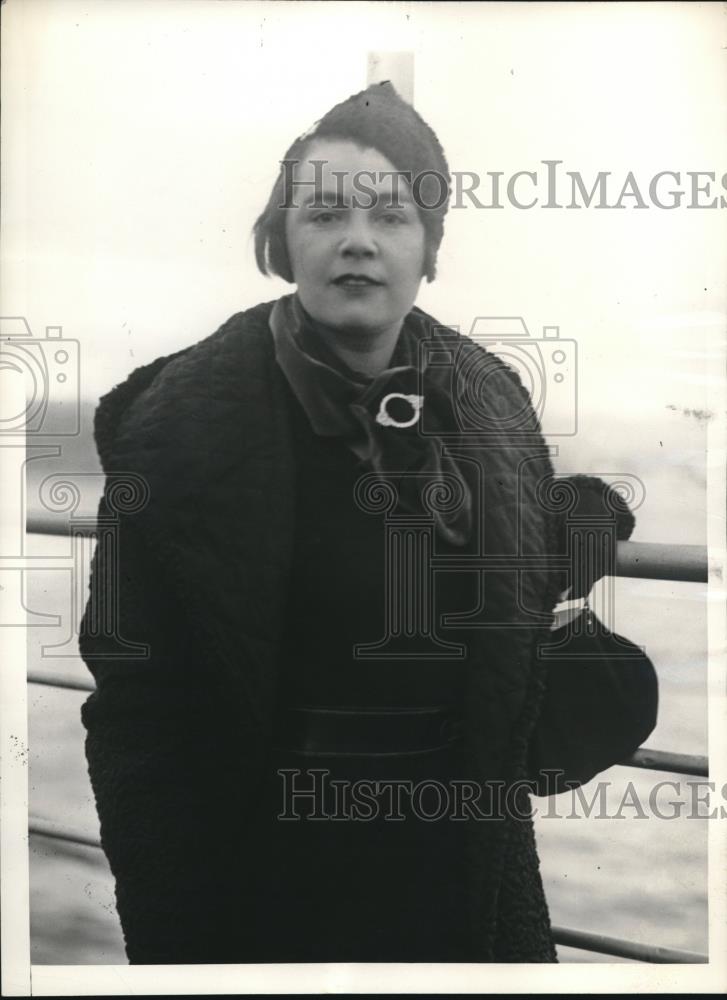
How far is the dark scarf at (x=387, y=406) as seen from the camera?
1.65m

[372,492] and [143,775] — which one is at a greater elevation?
[372,492]

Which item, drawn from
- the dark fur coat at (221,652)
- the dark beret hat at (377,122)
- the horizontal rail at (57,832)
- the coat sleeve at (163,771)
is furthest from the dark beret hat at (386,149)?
the horizontal rail at (57,832)

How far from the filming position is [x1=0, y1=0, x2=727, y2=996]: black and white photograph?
1.65 metres

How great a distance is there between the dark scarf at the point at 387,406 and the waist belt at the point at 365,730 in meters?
0.26

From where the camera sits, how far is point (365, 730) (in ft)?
5.44

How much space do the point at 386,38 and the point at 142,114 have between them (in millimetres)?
367

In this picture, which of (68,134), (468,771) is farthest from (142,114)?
(468,771)

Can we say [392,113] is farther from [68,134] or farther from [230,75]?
[68,134]

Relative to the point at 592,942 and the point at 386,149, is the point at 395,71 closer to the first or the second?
the point at 386,149

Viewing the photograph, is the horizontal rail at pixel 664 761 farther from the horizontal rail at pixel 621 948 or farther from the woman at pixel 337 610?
the horizontal rail at pixel 621 948

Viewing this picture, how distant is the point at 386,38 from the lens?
5.43 feet

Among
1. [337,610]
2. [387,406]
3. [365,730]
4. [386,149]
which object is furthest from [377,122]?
[365,730]

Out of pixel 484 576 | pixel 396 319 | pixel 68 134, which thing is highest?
pixel 68 134

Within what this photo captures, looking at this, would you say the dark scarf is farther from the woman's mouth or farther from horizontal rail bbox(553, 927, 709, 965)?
horizontal rail bbox(553, 927, 709, 965)
